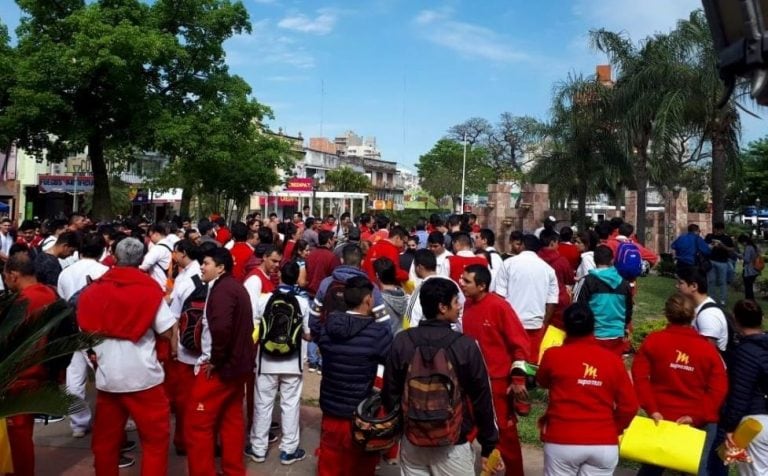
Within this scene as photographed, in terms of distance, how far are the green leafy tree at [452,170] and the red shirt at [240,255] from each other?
4614 centimetres

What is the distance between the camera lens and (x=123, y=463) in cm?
526

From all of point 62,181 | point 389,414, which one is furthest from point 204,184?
point 389,414

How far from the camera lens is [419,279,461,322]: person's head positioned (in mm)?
3496

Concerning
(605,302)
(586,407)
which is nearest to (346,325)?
(586,407)

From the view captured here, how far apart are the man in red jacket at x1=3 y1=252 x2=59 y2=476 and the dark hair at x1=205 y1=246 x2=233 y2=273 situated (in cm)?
A: 112

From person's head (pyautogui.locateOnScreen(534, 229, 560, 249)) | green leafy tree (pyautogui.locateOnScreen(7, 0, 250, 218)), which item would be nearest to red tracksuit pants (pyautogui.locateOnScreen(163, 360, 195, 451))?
person's head (pyautogui.locateOnScreen(534, 229, 560, 249))

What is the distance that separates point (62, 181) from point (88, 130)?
17.7 meters

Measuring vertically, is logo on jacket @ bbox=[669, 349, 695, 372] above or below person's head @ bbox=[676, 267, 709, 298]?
below

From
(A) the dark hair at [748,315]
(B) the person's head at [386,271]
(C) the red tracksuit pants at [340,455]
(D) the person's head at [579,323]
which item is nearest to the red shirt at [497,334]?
(D) the person's head at [579,323]

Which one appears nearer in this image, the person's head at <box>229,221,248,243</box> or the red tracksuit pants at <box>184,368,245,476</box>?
the red tracksuit pants at <box>184,368,245,476</box>

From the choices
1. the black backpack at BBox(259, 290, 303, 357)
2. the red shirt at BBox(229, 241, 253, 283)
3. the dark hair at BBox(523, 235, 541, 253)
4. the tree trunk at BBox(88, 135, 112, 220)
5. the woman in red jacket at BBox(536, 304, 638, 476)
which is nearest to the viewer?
the woman in red jacket at BBox(536, 304, 638, 476)

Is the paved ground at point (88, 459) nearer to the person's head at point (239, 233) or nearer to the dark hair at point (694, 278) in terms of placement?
the dark hair at point (694, 278)

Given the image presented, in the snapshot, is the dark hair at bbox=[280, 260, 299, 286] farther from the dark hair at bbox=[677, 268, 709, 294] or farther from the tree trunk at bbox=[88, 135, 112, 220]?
the tree trunk at bbox=[88, 135, 112, 220]

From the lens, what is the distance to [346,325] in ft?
13.5
